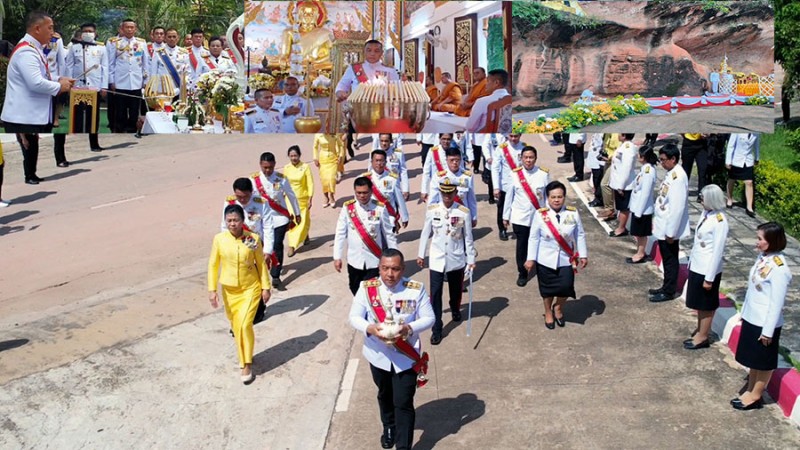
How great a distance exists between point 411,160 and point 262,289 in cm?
760

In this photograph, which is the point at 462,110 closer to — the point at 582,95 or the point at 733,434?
the point at 582,95

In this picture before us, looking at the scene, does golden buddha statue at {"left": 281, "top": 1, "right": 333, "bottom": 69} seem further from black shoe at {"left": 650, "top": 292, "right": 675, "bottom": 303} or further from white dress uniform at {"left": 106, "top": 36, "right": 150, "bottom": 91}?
black shoe at {"left": 650, "top": 292, "right": 675, "bottom": 303}

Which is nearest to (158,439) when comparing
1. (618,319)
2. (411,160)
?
(618,319)

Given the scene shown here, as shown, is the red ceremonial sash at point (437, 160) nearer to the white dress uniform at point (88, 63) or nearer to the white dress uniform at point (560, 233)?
the white dress uniform at point (560, 233)

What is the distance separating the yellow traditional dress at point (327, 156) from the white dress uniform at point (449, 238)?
361 centimetres

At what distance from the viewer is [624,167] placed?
10602 millimetres

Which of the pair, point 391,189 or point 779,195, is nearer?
point 391,189

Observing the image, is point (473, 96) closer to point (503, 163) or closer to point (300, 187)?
point (503, 163)

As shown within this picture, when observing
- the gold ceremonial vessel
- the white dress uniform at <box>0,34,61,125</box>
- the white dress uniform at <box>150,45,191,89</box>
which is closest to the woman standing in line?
the gold ceremonial vessel

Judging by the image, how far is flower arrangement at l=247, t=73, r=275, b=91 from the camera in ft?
27.8

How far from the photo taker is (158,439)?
20.0ft

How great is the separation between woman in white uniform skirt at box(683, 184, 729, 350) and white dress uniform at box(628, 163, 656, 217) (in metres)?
2.08

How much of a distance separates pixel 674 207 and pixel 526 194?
1.65 metres

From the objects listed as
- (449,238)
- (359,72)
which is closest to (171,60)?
(359,72)
